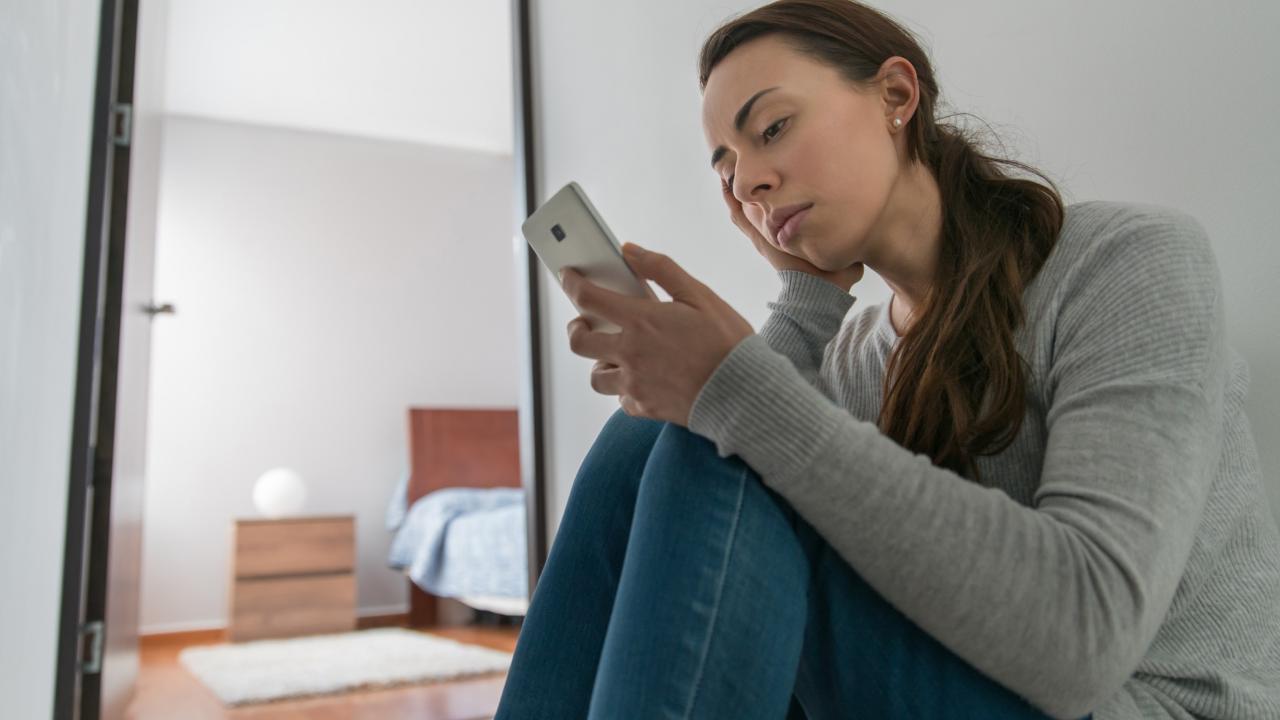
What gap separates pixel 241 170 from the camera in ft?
16.2

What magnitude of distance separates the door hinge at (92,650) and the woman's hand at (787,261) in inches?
59.4

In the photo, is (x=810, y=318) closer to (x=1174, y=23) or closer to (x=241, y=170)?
(x=1174, y=23)

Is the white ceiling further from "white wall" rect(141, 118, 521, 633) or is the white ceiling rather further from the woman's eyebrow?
the woman's eyebrow

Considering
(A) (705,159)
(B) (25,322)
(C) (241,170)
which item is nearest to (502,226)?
(C) (241,170)

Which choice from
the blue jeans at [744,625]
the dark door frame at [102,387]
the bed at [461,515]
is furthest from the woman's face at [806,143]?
the bed at [461,515]

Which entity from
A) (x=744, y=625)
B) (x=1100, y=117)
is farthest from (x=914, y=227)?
(x=744, y=625)

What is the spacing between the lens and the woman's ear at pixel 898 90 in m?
0.98

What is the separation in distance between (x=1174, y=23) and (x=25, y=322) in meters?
1.25

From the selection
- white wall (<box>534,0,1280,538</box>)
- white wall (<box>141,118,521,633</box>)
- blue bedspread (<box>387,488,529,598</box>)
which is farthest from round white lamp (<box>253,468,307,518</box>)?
white wall (<box>534,0,1280,538</box>)

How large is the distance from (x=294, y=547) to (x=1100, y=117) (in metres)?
3.93

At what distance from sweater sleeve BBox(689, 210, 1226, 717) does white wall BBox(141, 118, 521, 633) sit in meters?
3.85

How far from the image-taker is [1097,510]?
631mm

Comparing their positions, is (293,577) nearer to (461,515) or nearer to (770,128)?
(461,515)

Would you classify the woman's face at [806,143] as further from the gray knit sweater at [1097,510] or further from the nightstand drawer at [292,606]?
the nightstand drawer at [292,606]
